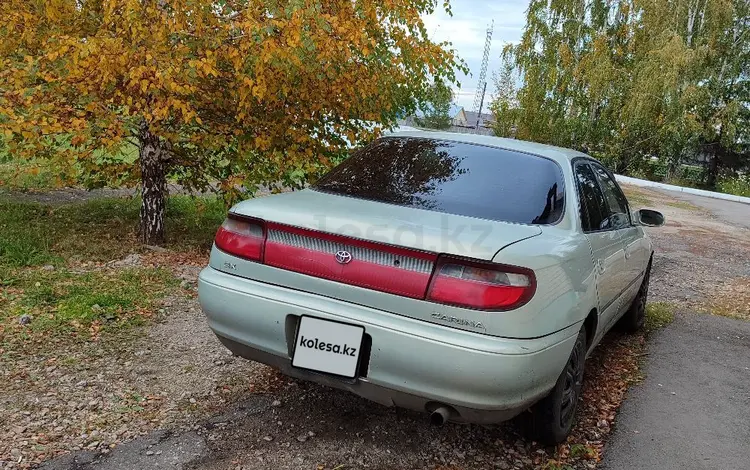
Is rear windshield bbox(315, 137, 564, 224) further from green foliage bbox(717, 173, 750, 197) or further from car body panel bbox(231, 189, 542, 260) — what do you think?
green foliage bbox(717, 173, 750, 197)

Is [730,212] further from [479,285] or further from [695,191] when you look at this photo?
[479,285]

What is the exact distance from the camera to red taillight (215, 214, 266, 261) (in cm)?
274

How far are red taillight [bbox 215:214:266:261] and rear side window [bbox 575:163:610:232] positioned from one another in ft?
5.34

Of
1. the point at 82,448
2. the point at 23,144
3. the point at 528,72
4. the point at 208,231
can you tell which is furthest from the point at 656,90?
the point at 82,448

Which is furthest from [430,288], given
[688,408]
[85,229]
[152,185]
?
[85,229]

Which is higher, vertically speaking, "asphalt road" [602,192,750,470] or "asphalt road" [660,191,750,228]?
"asphalt road" [660,191,750,228]

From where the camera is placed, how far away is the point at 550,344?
2506 mm

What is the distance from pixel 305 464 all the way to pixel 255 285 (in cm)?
81

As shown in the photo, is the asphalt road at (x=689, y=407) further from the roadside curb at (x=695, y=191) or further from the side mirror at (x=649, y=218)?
the roadside curb at (x=695, y=191)

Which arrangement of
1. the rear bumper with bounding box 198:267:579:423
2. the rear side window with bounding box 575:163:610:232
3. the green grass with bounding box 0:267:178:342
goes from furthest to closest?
the green grass with bounding box 0:267:178:342 → the rear side window with bounding box 575:163:610:232 → the rear bumper with bounding box 198:267:579:423

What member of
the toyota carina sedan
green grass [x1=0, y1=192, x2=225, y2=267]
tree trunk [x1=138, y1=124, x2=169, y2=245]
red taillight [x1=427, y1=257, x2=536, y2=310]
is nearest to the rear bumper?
the toyota carina sedan

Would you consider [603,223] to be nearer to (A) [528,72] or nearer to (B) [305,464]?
(B) [305,464]

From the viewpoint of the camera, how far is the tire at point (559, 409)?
283 cm

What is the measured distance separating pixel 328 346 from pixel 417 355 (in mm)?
386
